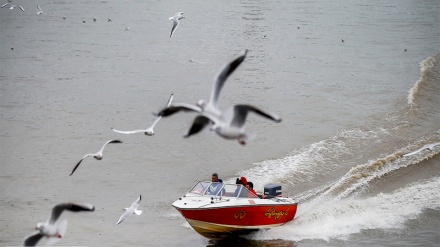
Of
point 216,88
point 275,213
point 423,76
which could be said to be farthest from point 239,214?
point 423,76

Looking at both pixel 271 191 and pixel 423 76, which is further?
pixel 423 76

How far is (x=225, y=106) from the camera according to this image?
35.9 metres

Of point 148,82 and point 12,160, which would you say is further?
point 148,82

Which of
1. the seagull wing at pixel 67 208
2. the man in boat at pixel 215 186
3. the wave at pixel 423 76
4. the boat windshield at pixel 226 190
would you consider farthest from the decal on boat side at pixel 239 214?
the wave at pixel 423 76

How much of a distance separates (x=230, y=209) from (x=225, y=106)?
1489 cm

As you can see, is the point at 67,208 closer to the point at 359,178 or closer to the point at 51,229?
the point at 51,229

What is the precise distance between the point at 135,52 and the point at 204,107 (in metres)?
35.9

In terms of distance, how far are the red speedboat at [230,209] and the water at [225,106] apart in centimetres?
58

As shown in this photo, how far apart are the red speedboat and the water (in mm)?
576

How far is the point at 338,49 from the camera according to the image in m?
50.5

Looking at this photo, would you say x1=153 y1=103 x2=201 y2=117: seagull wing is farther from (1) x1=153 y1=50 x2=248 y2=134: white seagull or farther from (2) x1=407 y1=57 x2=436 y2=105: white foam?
(2) x1=407 y1=57 x2=436 y2=105: white foam

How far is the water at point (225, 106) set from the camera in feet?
76.8

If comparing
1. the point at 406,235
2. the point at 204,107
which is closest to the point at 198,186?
the point at 406,235

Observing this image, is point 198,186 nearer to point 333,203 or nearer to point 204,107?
point 333,203
